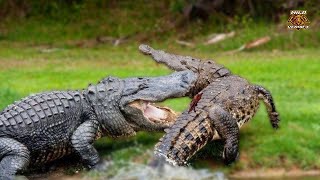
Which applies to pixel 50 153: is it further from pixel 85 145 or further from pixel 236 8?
pixel 236 8

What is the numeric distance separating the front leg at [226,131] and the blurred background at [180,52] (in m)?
0.15

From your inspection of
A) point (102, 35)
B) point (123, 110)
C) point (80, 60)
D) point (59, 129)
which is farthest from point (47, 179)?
point (102, 35)

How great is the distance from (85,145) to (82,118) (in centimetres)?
39

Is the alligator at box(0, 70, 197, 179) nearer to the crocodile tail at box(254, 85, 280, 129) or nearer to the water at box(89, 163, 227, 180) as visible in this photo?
the water at box(89, 163, 227, 180)

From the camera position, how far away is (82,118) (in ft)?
29.1

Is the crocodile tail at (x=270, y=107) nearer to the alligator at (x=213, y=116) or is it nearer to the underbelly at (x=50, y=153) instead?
the alligator at (x=213, y=116)

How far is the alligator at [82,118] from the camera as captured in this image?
848 centimetres

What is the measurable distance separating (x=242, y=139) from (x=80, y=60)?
9171 millimetres

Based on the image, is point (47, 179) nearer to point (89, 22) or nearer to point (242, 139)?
point (242, 139)

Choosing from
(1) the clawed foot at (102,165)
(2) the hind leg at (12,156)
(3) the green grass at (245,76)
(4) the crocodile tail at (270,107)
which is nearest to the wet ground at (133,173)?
(1) the clawed foot at (102,165)

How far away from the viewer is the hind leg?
8.16 meters

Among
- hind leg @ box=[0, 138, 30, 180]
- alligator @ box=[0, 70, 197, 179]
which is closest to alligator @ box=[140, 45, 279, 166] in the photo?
alligator @ box=[0, 70, 197, 179]

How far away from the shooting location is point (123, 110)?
29.2 ft

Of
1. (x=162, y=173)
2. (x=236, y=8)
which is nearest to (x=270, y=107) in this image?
(x=162, y=173)
